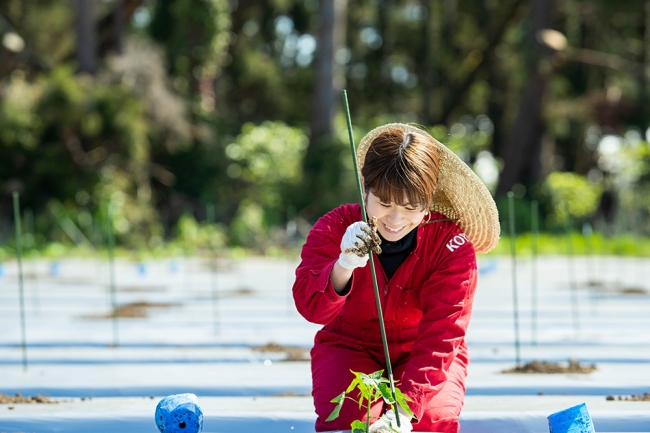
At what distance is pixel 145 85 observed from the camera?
11492 millimetres

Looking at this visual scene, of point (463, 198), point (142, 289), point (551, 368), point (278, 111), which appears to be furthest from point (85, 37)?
point (463, 198)

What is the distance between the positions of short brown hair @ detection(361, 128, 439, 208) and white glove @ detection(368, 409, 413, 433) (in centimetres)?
44

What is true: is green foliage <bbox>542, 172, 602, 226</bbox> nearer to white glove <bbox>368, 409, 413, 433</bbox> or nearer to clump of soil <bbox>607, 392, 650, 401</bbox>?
clump of soil <bbox>607, 392, 650, 401</bbox>

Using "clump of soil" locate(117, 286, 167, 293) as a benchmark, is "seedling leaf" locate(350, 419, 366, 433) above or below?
below

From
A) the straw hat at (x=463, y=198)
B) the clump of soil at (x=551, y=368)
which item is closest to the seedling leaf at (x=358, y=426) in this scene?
the straw hat at (x=463, y=198)

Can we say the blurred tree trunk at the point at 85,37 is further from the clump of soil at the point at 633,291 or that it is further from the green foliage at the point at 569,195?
the clump of soil at the point at 633,291

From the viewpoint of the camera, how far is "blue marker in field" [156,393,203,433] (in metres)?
1.91

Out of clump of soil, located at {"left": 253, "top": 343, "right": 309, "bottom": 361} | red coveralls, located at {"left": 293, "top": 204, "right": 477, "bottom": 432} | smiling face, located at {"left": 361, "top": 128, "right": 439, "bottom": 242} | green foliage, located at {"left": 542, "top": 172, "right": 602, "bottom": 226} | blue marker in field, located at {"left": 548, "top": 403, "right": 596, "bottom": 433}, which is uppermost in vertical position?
green foliage, located at {"left": 542, "top": 172, "right": 602, "bottom": 226}

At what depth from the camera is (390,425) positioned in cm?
170

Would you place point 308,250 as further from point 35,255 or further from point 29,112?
point 29,112

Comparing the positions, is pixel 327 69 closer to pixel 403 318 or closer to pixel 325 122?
pixel 325 122

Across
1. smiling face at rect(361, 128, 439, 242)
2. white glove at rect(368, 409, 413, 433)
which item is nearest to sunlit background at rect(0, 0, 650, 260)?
smiling face at rect(361, 128, 439, 242)

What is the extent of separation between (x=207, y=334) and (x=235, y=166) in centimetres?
927

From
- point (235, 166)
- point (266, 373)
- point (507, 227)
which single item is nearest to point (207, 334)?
point (266, 373)
